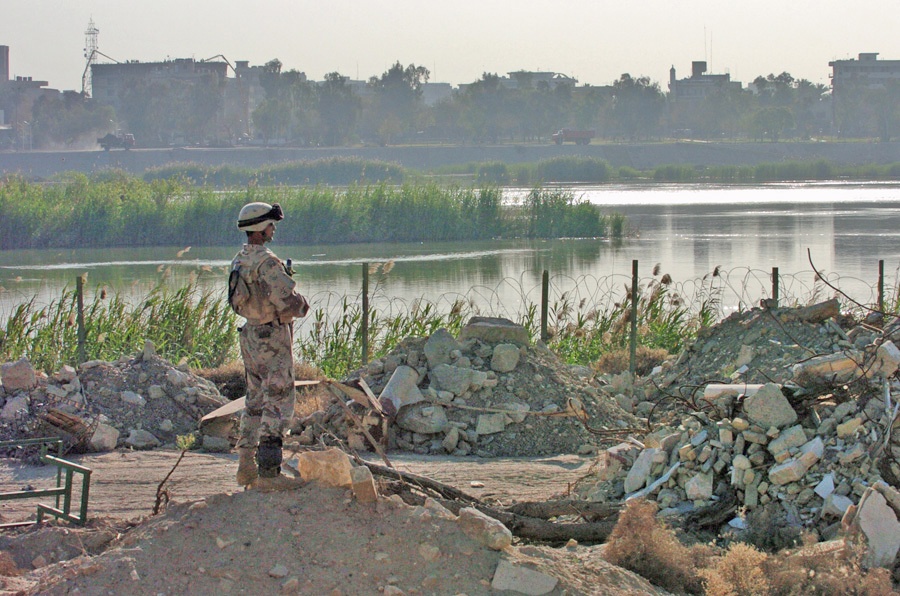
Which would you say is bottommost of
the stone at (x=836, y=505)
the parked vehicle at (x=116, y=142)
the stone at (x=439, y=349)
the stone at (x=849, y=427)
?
the stone at (x=836, y=505)

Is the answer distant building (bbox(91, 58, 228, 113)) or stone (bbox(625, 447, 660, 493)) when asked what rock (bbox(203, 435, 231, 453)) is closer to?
stone (bbox(625, 447, 660, 493))

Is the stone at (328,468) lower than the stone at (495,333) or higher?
lower

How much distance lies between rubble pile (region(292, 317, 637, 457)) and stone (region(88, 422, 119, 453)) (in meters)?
1.51

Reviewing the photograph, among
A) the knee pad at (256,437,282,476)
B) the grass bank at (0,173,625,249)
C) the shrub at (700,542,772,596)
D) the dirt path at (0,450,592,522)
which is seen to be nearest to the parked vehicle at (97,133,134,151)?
the grass bank at (0,173,625,249)

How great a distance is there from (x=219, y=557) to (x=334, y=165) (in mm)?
64027

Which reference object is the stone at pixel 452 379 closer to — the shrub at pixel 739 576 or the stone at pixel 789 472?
the stone at pixel 789 472

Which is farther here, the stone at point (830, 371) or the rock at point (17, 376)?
the rock at point (17, 376)

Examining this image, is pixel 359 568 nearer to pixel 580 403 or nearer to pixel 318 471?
pixel 318 471

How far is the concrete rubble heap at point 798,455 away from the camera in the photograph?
665 centimetres

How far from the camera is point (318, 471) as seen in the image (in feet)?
19.6

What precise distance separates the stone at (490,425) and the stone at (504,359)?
627 millimetres

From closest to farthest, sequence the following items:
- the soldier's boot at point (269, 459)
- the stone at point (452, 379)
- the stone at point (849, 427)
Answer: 1. the soldier's boot at point (269, 459)
2. the stone at point (849, 427)
3. the stone at point (452, 379)

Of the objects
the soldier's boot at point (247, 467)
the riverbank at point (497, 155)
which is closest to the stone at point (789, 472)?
the soldier's boot at point (247, 467)

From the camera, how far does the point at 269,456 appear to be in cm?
626
